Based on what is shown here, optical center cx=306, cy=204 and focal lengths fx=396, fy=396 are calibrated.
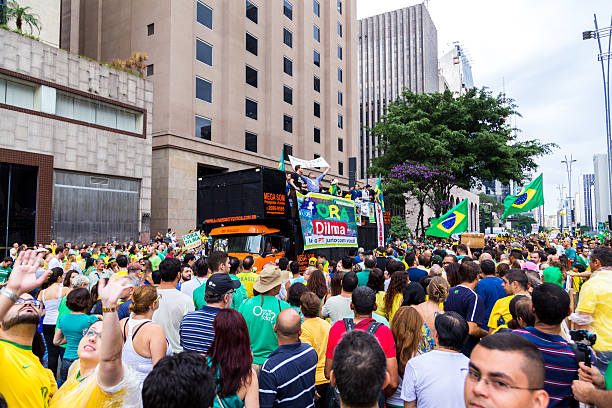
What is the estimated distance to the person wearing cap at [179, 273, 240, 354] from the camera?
12.7 ft

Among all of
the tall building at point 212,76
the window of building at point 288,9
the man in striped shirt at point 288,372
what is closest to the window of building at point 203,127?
the tall building at point 212,76

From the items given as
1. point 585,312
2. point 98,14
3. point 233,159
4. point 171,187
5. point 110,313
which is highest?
point 98,14

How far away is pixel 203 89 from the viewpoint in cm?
2969

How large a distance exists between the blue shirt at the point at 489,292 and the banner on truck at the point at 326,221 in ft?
24.8

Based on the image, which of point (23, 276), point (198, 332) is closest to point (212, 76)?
point (198, 332)

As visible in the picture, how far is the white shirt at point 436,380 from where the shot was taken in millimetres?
2982

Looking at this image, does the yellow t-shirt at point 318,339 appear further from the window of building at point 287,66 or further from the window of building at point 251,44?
the window of building at point 287,66

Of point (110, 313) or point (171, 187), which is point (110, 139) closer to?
point (171, 187)

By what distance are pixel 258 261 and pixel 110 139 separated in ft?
56.5

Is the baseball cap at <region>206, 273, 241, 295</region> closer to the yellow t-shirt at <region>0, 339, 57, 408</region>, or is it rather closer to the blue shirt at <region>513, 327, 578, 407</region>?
the yellow t-shirt at <region>0, 339, 57, 408</region>

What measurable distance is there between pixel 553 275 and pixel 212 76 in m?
27.7

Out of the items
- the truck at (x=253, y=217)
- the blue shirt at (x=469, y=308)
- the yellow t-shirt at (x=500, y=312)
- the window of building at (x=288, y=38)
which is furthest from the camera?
the window of building at (x=288, y=38)

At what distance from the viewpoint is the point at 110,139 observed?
2409 cm

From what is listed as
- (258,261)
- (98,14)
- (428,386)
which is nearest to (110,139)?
(98,14)
